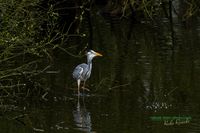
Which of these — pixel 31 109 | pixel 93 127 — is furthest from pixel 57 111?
pixel 93 127

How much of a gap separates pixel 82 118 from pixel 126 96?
259 centimetres

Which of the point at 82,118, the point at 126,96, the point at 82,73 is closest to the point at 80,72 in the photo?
the point at 82,73

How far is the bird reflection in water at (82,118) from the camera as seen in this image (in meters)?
15.3

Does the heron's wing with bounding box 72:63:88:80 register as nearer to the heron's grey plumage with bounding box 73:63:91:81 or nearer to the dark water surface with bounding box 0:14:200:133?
the heron's grey plumage with bounding box 73:63:91:81

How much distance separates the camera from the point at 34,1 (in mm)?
16219

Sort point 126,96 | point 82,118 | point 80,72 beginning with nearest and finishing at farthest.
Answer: point 82,118 → point 126,96 → point 80,72

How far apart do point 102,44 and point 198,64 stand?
662cm

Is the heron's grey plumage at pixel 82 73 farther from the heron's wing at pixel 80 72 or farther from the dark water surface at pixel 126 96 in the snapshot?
the dark water surface at pixel 126 96

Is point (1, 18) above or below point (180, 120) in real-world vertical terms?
above

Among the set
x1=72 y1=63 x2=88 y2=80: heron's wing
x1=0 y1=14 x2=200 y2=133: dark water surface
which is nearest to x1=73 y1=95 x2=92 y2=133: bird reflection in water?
x1=0 y1=14 x2=200 y2=133: dark water surface

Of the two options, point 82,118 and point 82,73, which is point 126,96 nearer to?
point 82,73

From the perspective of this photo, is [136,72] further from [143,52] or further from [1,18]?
[1,18]

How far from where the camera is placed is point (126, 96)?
1866cm

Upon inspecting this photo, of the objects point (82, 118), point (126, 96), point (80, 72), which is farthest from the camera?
point (80, 72)
